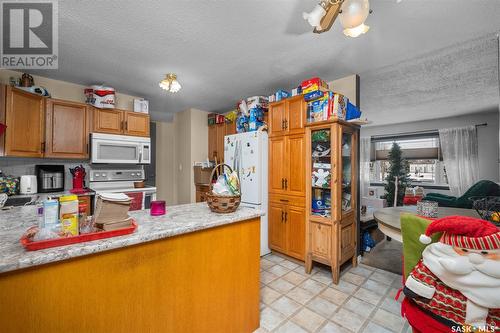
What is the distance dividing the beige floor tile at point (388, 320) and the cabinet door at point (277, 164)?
4.98ft

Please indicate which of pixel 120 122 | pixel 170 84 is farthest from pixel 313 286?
pixel 120 122

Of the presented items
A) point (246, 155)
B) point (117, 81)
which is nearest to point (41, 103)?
point (117, 81)

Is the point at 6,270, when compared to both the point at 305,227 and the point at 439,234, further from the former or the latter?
the point at 305,227

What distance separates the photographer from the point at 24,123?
2.47 m

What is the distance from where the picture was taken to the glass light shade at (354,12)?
1.22 meters

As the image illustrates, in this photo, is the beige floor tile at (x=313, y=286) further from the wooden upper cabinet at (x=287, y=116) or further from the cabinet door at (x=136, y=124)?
the cabinet door at (x=136, y=124)

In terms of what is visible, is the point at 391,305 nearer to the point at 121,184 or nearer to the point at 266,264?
the point at 266,264

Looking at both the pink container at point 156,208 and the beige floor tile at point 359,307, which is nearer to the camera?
the pink container at point 156,208

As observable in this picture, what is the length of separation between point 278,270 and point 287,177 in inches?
45.2

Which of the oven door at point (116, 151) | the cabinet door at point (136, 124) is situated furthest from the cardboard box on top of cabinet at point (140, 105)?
the oven door at point (116, 151)

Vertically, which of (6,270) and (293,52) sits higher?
(293,52)

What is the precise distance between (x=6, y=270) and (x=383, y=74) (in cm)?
374

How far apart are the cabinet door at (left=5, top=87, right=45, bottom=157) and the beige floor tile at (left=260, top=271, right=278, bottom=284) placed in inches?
124

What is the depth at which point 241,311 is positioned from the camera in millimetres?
1416
